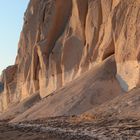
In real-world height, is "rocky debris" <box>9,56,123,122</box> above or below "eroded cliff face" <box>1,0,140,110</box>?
below

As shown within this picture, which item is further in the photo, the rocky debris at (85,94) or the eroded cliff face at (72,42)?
the eroded cliff face at (72,42)

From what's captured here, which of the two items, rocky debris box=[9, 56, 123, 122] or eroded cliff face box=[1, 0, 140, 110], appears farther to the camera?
eroded cliff face box=[1, 0, 140, 110]

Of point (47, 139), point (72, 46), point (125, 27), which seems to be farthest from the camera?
point (72, 46)

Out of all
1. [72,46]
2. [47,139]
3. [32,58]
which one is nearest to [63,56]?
[72,46]

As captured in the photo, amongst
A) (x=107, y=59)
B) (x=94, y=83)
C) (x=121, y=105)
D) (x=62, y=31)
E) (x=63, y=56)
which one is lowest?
(x=121, y=105)

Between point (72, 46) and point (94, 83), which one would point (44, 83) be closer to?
point (72, 46)

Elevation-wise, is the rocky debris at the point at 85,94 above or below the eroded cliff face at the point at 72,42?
below

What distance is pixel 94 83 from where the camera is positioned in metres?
26.8

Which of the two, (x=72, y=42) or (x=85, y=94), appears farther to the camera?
(x=72, y=42)

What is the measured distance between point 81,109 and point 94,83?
3.22 meters

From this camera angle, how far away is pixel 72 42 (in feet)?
121

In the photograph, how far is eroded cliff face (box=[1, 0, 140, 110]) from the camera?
85.9 ft

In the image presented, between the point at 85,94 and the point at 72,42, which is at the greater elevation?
the point at 72,42

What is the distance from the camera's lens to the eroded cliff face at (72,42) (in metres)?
26.2
